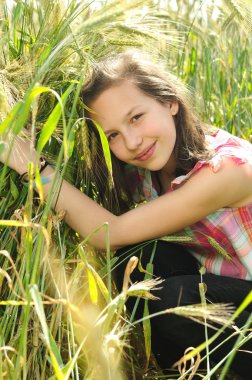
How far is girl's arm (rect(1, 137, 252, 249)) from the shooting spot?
170cm

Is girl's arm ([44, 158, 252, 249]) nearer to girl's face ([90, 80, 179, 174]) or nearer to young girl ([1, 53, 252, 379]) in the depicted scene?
young girl ([1, 53, 252, 379])

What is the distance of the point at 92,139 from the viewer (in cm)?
179

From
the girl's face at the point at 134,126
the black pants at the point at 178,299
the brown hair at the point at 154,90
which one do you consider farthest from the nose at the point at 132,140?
the black pants at the point at 178,299

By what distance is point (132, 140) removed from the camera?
173 centimetres

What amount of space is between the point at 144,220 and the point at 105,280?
19cm

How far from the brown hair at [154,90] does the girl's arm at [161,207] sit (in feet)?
0.36

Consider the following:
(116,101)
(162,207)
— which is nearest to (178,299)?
(162,207)

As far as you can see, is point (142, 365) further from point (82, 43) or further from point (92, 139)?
point (82, 43)

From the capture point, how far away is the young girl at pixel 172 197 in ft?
5.58

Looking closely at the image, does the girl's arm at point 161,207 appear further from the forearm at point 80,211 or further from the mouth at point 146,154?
the mouth at point 146,154

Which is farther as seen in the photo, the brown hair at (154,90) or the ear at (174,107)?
the ear at (174,107)

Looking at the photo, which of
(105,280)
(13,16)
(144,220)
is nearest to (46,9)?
(13,16)

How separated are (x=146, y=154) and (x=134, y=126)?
0.07 m

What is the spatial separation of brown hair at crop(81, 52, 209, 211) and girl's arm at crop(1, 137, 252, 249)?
11 cm
